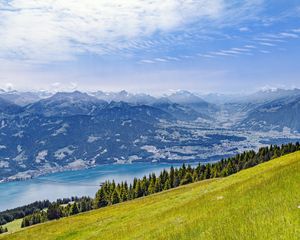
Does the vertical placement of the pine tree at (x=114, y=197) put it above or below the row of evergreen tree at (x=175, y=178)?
below

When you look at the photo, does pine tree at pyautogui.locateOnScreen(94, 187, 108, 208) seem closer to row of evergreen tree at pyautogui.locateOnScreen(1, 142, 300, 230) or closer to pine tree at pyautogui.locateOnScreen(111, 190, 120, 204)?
row of evergreen tree at pyautogui.locateOnScreen(1, 142, 300, 230)

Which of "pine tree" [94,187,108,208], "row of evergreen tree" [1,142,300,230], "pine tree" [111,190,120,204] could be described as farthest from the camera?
"pine tree" [94,187,108,208]

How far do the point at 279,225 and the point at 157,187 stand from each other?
144 m

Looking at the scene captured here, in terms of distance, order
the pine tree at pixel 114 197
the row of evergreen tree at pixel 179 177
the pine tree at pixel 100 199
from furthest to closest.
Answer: the pine tree at pixel 100 199, the pine tree at pixel 114 197, the row of evergreen tree at pixel 179 177

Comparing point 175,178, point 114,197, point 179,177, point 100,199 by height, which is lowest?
point 100,199

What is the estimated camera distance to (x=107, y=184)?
164 meters

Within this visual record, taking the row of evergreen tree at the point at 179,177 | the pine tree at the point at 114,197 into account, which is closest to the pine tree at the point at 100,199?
the row of evergreen tree at the point at 179,177

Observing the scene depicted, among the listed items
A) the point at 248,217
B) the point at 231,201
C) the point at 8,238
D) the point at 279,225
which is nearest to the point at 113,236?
the point at 231,201

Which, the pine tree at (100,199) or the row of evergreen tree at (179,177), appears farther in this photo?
the pine tree at (100,199)

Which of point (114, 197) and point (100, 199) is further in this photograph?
point (100, 199)

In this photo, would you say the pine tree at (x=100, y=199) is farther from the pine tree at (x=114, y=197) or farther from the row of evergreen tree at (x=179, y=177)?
the pine tree at (x=114, y=197)

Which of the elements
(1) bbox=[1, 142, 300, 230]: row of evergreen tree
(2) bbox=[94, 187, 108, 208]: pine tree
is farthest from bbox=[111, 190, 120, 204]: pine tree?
(2) bbox=[94, 187, 108, 208]: pine tree

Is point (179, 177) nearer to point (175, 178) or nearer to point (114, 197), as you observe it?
point (175, 178)

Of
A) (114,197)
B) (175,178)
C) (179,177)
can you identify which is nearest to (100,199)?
(114,197)
